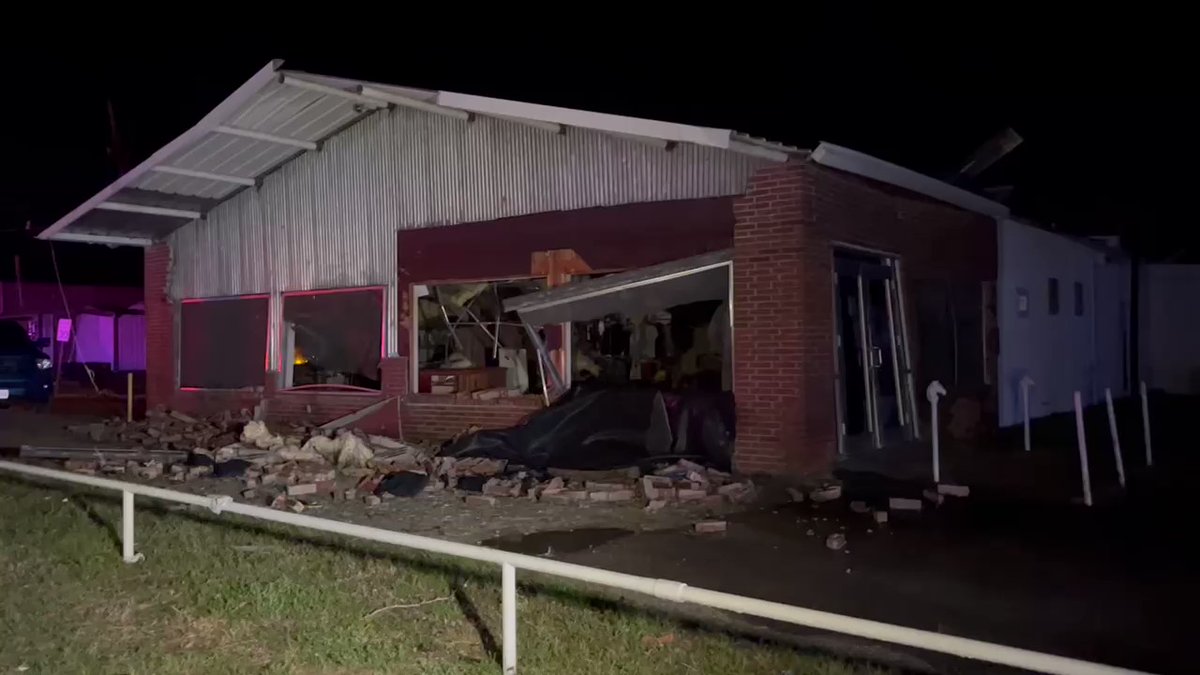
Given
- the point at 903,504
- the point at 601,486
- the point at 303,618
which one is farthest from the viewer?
the point at 601,486

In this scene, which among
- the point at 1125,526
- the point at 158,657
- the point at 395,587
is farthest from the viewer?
the point at 1125,526

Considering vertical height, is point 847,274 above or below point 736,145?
below

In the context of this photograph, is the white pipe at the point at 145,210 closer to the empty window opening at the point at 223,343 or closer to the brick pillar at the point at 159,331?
the brick pillar at the point at 159,331

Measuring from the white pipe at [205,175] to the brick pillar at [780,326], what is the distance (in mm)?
8417

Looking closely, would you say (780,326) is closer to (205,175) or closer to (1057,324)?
(1057,324)

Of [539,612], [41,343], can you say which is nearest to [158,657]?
[539,612]

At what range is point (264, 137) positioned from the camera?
13.9m

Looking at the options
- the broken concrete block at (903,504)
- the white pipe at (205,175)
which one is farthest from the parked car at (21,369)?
the broken concrete block at (903,504)

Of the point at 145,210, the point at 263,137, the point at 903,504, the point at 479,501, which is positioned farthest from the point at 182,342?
the point at 903,504

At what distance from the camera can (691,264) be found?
10484 mm

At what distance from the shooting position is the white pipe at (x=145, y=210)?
15.0m

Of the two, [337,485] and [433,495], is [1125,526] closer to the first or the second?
[433,495]

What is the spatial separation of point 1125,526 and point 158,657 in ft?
23.5

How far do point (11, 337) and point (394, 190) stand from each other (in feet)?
31.8
